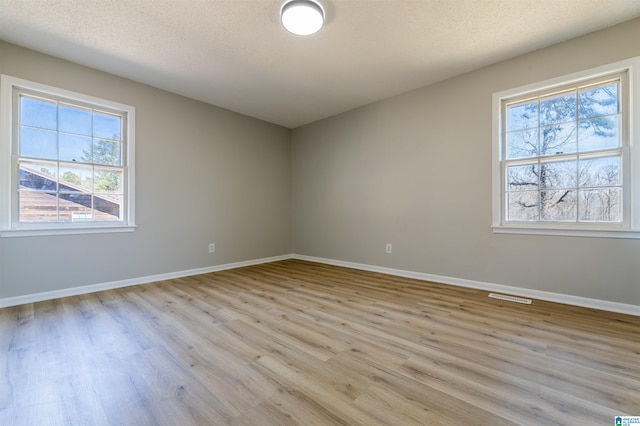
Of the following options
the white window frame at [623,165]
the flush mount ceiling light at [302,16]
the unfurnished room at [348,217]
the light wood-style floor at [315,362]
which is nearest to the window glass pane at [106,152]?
the unfurnished room at [348,217]

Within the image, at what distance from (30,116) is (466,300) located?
16.5 feet

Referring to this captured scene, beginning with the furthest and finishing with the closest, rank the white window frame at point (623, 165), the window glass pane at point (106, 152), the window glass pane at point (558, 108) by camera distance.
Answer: the window glass pane at point (106, 152), the window glass pane at point (558, 108), the white window frame at point (623, 165)

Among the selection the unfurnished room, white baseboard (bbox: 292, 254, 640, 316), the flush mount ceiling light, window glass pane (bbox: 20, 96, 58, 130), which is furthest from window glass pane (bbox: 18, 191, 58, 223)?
white baseboard (bbox: 292, 254, 640, 316)

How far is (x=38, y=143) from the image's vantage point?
114 inches

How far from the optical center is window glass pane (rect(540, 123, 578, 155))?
276 centimetres

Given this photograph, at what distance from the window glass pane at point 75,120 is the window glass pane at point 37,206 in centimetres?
77

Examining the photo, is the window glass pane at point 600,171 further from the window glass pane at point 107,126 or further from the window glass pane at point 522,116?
the window glass pane at point 107,126

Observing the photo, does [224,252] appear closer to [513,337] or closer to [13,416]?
[13,416]

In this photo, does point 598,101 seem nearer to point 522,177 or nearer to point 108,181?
point 522,177

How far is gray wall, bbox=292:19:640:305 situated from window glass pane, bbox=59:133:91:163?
3.23 metres

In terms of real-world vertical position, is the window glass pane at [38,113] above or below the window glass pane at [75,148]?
above

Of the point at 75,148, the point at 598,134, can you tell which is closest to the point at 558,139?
the point at 598,134

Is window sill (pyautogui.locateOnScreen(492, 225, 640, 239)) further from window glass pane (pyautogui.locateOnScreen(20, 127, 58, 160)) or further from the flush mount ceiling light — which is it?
window glass pane (pyautogui.locateOnScreen(20, 127, 58, 160))

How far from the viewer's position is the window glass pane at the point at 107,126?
3289 mm
